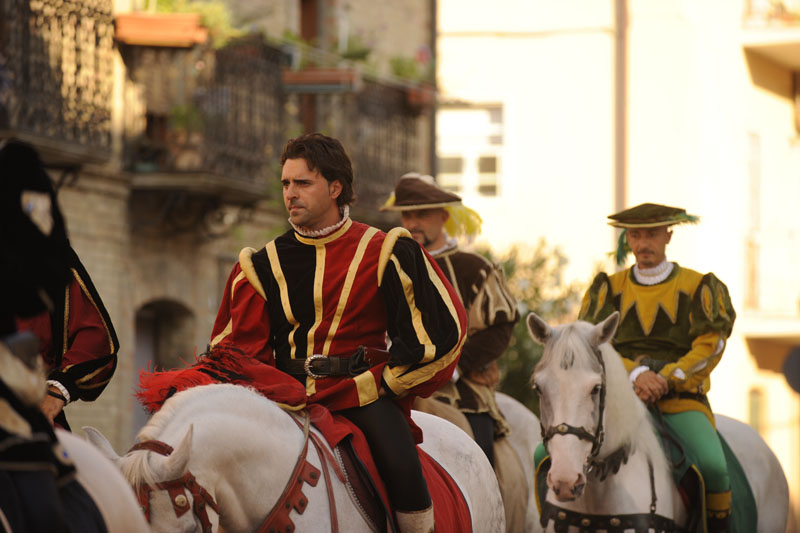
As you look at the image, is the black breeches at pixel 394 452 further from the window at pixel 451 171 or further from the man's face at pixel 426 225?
the window at pixel 451 171

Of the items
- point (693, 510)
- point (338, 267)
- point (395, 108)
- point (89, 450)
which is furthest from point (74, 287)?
point (395, 108)

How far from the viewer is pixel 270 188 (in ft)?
56.7

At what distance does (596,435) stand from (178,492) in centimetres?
284

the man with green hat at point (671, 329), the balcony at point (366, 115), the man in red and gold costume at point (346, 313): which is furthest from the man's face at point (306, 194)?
the balcony at point (366, 115)

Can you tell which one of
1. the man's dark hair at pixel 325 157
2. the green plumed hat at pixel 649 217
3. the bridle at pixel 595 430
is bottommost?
the bridle at pixel 595 430

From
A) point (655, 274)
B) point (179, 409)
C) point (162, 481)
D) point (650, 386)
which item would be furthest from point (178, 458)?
point (655, 274)

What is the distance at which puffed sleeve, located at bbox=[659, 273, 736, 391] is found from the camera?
786cm

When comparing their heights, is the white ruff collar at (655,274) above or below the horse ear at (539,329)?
above

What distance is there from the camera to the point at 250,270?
18.8ft

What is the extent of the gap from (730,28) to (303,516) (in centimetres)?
2585

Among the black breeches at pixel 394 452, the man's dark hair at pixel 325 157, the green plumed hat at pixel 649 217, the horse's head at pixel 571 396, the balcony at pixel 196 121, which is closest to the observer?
the black breeches at pixel 394 452

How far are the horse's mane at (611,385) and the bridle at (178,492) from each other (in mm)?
2626

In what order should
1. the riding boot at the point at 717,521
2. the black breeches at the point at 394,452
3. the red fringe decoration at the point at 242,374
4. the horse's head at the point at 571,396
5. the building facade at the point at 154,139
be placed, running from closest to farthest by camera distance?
the red fringe decoration at the point at 242,374 → the black breeches at the point at 394,452 → the horse's head at the point at 571,396 → the riding boot at the point at 717,521 → the building facade at the point at 154,139

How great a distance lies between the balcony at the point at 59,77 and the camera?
13.9 m
